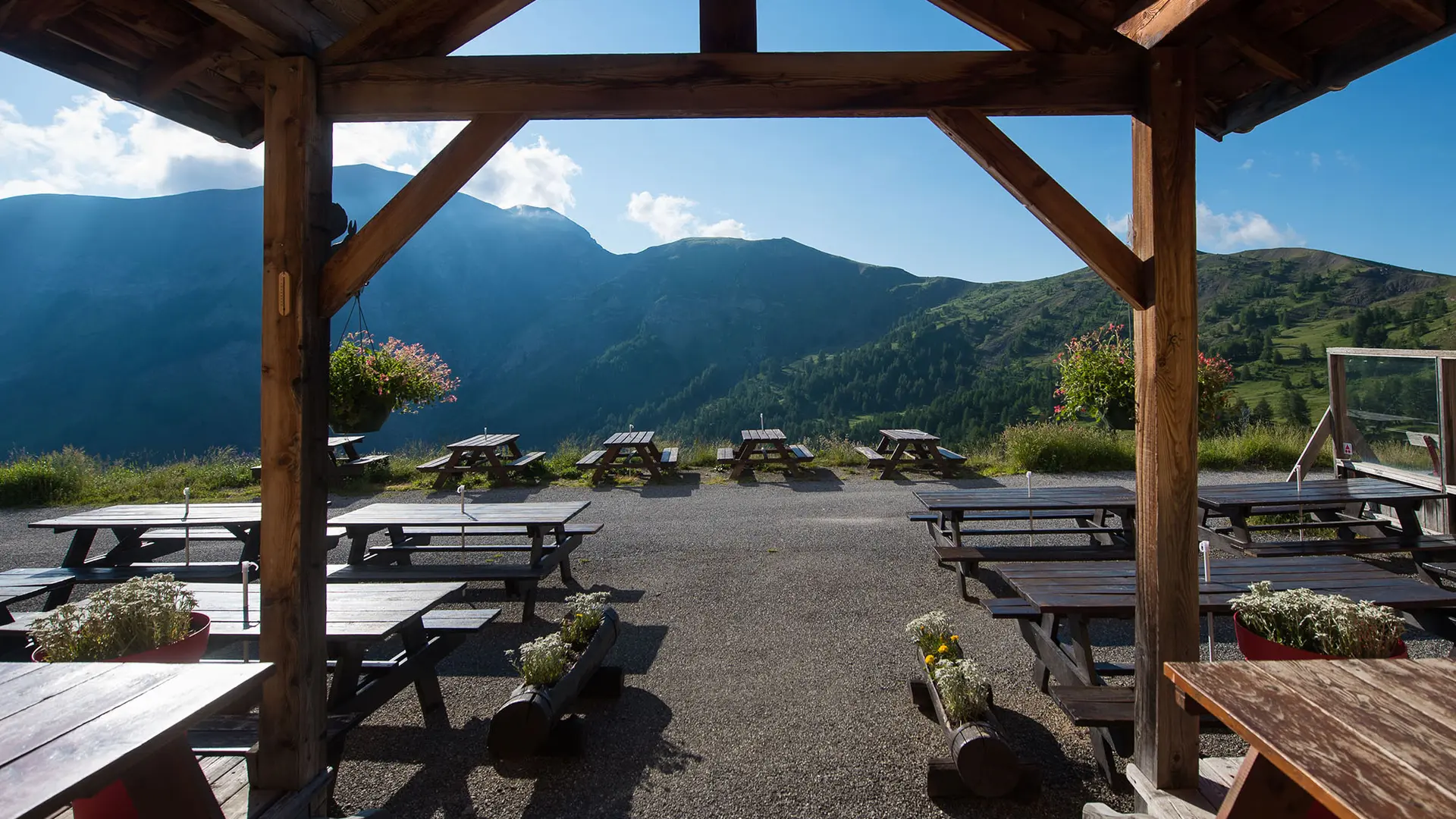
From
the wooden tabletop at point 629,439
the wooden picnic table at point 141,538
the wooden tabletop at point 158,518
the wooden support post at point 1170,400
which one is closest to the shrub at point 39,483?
the wooden picnic table at point 141,538

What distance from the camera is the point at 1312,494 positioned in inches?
210

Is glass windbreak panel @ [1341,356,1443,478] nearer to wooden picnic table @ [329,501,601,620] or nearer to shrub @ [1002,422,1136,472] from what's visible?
shrub @ [1002,422,1136,472]

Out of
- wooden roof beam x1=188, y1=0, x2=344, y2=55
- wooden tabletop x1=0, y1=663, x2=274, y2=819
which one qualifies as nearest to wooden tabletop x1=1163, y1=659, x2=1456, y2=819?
wooden tabletop x1=0, y1=663, x2=274, y2=819

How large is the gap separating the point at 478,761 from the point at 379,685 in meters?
0.60

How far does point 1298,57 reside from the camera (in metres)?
2.48

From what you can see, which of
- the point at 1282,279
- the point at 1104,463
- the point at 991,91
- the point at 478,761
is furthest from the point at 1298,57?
the point at 1282,279

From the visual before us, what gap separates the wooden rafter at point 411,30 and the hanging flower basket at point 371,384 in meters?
2.84

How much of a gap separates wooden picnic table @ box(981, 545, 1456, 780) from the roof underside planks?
6.32 feet

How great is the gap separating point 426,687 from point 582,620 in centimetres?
75

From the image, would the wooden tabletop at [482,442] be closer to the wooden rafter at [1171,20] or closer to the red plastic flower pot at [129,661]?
the red plastic flower pot at [129,661]

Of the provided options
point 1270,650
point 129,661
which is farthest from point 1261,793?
point 129,661

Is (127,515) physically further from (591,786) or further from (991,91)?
(991,91)

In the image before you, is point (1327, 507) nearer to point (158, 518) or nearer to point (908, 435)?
point (908, 435)

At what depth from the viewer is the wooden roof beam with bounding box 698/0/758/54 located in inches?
101
